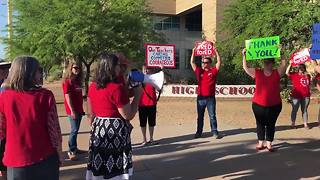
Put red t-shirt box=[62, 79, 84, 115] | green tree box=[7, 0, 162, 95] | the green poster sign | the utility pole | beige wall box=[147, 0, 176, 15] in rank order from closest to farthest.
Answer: red t-shirt box=[62, 79, 84, 115]
the green poster sign
green tree box=[7, 0, 162, 95]
the utility pole
beige wall box=[147, 0, 176, 15]

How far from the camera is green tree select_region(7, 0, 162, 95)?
72.5ft

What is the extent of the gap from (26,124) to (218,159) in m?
4.61

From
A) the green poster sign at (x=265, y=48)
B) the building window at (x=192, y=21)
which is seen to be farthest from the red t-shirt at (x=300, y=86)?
the building window at (x=192, y=21)

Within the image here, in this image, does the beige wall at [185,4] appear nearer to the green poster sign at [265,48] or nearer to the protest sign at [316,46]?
the protest sign at [316,46]

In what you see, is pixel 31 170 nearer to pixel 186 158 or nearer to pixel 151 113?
pixel 186 158

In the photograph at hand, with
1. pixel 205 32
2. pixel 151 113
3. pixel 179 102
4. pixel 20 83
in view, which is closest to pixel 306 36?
pixel 179 102

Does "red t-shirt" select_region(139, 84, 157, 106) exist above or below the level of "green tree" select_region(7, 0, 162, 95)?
below

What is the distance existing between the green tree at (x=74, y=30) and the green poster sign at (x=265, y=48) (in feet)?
40.8

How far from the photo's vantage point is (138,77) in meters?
4.98

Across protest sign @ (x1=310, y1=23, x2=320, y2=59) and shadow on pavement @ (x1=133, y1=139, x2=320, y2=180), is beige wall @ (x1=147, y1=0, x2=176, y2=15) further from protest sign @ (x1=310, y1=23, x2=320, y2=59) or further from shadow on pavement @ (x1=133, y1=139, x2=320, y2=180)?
shadow on pavement @ (x1=133, y1=139, x2=320, y2=180)

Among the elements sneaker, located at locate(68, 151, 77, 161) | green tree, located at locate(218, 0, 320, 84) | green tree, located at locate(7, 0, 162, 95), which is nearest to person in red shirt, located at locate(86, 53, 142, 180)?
sneaker, located at locate(68, 151, 77, 161)

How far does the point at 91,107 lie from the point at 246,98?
655 inches

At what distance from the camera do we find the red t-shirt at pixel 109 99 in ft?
16.1

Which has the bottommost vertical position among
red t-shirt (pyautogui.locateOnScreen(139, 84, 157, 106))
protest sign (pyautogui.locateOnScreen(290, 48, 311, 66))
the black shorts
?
the black shorts
